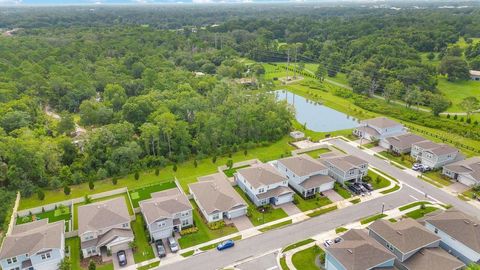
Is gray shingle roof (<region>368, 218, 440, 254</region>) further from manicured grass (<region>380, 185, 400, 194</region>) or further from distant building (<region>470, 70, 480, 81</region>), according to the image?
distant building (<region>470, 70, 480, 81</region>)

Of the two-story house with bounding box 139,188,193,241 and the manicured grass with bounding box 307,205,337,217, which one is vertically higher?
the two-story house with bounding box 139,188,193,241

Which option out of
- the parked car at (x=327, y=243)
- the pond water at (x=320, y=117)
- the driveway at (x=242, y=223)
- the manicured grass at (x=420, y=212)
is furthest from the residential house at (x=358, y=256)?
the pond water at (x=320, y=117)

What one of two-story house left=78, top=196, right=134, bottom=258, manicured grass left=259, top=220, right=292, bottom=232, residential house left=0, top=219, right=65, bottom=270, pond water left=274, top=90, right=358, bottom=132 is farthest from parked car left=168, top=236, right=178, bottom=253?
pond water left=274, top=90, right=358, bottom=132

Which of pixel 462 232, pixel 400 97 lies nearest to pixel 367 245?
pixel 462 232

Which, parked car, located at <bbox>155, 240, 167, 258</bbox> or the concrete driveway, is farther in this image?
parked car, located at <bbox>155, 240, 167, 258</bbox>

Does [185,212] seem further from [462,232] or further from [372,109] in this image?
[372,109]

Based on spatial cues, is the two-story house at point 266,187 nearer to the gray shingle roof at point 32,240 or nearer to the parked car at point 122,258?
the parked car at point 122,258

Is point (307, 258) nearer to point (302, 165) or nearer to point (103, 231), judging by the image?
point (302, 165)
